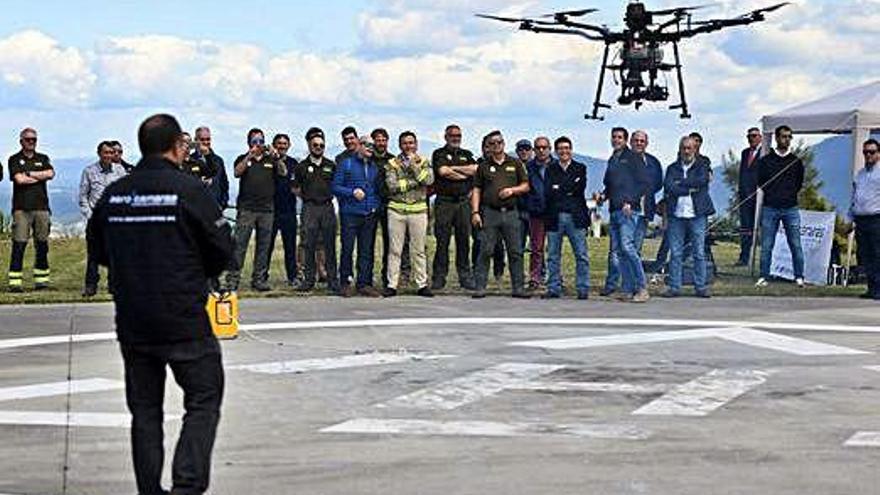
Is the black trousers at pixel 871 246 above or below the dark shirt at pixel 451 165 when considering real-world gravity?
below

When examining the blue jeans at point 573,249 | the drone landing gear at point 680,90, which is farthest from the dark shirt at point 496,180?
the drone landing gear at point 680,90

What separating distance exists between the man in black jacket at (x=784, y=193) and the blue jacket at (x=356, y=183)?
549cm

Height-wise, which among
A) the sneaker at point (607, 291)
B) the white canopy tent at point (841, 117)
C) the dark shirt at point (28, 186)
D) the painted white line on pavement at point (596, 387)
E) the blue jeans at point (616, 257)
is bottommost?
the painted white line on pavement at point (596, 387)

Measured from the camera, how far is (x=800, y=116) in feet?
67.2

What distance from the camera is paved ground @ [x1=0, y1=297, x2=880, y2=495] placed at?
24.4ft

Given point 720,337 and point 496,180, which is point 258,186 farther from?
point 720,337

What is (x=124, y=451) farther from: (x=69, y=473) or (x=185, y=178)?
(x=185, y=178)

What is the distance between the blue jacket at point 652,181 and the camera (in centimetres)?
1749

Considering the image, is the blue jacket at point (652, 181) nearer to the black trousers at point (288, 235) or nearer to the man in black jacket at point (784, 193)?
the man in black jacket at point (784, 193)

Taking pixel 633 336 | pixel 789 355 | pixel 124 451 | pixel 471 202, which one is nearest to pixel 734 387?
pixel 789 355

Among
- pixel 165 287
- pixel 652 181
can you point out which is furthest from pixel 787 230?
pixel 165 287

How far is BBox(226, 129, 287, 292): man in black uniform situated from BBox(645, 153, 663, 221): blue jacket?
4508 mm

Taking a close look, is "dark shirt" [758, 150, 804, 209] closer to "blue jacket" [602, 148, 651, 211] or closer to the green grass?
the green grass

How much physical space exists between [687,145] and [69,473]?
1145 centimetres
